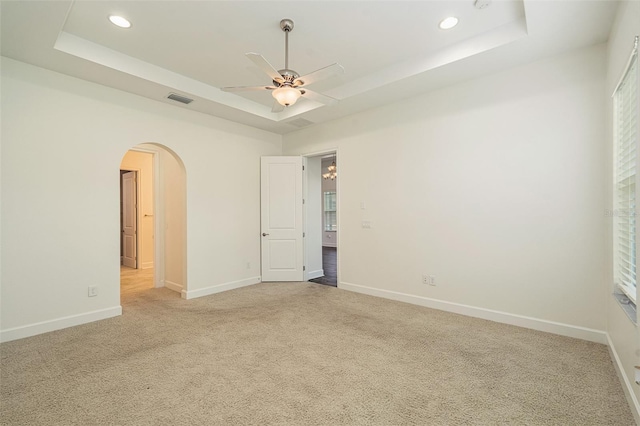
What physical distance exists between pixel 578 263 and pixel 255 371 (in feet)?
10.6

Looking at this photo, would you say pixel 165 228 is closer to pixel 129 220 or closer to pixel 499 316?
pixel 129 220

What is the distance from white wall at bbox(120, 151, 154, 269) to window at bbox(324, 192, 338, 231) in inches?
245

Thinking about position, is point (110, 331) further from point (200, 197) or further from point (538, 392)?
point (538, 392)

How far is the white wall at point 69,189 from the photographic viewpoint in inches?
124

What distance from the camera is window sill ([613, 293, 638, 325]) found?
2064 mm

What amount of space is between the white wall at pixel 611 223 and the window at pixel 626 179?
5.1 inches

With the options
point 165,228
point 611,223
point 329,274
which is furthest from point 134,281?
point 611,223

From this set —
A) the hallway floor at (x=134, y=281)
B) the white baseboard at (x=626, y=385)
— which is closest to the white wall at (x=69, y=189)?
the hallway floor at (x=134, y=281)

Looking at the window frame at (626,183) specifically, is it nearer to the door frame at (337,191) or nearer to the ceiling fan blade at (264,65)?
the ceiling fan blade at (264,65)

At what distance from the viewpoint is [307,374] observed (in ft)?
7.90

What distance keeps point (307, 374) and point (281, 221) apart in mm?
3515

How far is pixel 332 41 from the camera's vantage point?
326 centimetres

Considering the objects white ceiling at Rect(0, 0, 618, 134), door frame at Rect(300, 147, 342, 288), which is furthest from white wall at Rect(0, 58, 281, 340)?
door frame at Rect(300, 147, 342, 288)

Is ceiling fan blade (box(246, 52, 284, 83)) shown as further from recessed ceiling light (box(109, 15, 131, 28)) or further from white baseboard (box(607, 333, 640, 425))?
white baseboard (box(607, 333, 640, 425))
